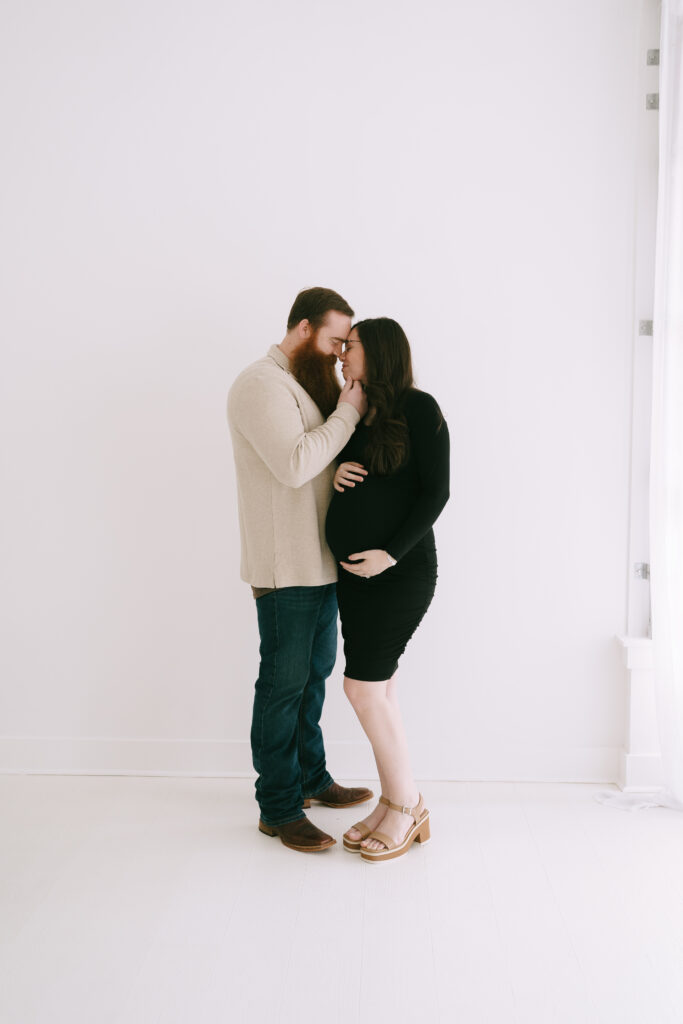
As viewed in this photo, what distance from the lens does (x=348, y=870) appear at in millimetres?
2283

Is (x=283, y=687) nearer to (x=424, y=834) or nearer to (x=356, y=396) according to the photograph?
(x=424, y=834)

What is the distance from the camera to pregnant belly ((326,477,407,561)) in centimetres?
225

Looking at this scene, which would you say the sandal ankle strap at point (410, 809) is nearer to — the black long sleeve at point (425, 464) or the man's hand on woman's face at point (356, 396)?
the black long sleeve at point (425, 464)

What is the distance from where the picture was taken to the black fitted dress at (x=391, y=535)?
224 centimetres

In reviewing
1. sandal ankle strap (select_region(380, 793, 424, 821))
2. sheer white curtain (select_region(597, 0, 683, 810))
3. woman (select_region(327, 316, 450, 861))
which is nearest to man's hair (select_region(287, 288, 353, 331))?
woman (select_region(327, 316, 450, 861))

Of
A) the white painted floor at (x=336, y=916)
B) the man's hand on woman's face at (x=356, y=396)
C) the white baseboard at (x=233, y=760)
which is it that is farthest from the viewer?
the white baseboard at (x=233, y=760)

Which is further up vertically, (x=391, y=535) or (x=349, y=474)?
(x=349, y=474)

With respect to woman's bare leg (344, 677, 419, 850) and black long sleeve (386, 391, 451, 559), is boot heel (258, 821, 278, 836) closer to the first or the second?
woman's bare leg (344, 677, 419, 850)

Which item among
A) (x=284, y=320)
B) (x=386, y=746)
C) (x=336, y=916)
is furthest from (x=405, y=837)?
(x=284, y=320)

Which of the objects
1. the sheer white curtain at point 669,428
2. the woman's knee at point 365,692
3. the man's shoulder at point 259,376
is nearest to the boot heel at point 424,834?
the woman's knee at point 365,692

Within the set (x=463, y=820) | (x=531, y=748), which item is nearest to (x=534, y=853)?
(x=463, y=820)

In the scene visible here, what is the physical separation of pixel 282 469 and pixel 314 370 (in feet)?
1.19

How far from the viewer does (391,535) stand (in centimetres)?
228

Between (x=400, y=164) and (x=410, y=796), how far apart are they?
2040mm
